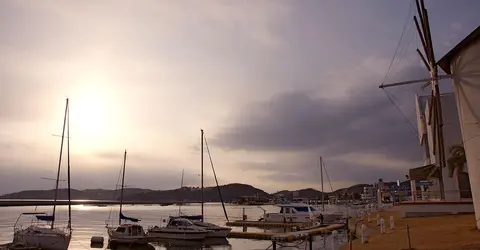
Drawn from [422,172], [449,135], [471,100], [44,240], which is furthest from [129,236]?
[471,100]

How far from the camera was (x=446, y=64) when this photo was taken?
768 inches

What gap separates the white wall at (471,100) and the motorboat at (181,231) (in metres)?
31.6

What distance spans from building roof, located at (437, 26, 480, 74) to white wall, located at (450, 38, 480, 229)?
0.75 feet

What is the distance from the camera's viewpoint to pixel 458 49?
18031 millimetres

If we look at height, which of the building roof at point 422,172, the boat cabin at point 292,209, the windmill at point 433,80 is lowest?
the boat cabin at point 292,209

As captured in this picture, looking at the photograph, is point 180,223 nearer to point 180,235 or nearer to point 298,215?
point 180,235

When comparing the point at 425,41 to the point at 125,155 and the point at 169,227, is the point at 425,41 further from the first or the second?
the point at 125,155

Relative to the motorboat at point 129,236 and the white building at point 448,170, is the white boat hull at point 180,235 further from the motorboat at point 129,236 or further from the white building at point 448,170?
the white building at point 448,170

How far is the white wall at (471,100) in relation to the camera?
17.0 m

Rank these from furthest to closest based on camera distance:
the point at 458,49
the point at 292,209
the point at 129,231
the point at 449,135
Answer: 1. the point at 292,209
2. the point at 129,231
3. the point at 449,135
4. the point at 458,49

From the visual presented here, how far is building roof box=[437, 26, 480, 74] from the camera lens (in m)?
16.7

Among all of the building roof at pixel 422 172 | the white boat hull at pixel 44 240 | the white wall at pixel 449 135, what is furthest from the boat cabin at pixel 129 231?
the white wall at pixel 449 135

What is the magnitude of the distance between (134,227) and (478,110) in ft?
125

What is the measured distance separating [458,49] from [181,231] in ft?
117
